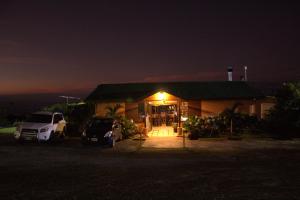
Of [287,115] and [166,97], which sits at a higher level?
[166,97]

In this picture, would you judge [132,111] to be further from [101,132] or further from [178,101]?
[101,132]

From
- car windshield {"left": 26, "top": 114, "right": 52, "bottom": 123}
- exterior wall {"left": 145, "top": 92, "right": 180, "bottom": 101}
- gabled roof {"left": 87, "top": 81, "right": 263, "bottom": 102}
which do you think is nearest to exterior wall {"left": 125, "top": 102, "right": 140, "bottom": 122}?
gabled roof {"left": 87, "top": 81, "right": 263, "bottom": 102}

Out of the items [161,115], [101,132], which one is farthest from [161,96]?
[101,132]

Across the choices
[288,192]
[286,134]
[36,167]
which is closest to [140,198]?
[288,192]

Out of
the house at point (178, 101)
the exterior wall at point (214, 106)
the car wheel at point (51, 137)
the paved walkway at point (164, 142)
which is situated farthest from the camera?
the exterior wall at point (214, 106)

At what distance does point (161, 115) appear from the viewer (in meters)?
26.3

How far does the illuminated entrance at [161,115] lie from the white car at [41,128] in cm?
546

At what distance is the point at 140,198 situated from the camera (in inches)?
333

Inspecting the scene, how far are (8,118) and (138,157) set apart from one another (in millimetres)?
19341

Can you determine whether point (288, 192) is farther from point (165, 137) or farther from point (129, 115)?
point (129, 115)

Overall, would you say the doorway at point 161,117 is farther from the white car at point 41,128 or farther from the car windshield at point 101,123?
the white car at point 41,128

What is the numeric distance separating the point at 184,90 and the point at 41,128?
11315mm

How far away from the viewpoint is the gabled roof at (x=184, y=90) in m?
25.1

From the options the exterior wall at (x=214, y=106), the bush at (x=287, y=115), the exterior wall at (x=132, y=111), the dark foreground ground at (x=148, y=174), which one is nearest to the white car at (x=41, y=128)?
the dark foreground ground at (x=148, y=174)
